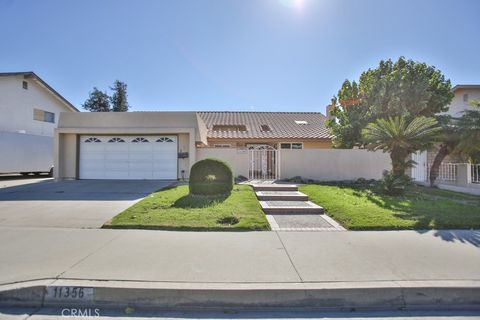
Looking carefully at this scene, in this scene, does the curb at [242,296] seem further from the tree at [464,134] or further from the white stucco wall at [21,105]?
the white stucco wall at [21,105]

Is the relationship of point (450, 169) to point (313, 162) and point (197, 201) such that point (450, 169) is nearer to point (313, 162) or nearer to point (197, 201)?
point (313, 162)

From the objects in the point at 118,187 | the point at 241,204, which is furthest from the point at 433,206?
the point at 118,187

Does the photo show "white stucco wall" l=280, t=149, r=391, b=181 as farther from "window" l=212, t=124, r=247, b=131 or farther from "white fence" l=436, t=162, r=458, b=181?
"window" l=212, t=124, r=247, b=131

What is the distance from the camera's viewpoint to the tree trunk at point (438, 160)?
14595 mm

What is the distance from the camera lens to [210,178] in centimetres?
997

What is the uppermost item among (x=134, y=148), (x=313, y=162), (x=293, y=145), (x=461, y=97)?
(x=461, y=97)

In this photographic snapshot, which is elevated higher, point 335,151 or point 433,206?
point 335,151

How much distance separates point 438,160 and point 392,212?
9.79 m

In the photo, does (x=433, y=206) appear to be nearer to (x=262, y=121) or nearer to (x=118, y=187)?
(x=118, y=187)

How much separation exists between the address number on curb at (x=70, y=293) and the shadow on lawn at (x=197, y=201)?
4748 mm

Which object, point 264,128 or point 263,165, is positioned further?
point 264,128

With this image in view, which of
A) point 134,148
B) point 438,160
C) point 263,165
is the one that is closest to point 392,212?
point 263,165

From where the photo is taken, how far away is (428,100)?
1504 centimetres

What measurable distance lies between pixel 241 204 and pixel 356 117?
10.6 m
